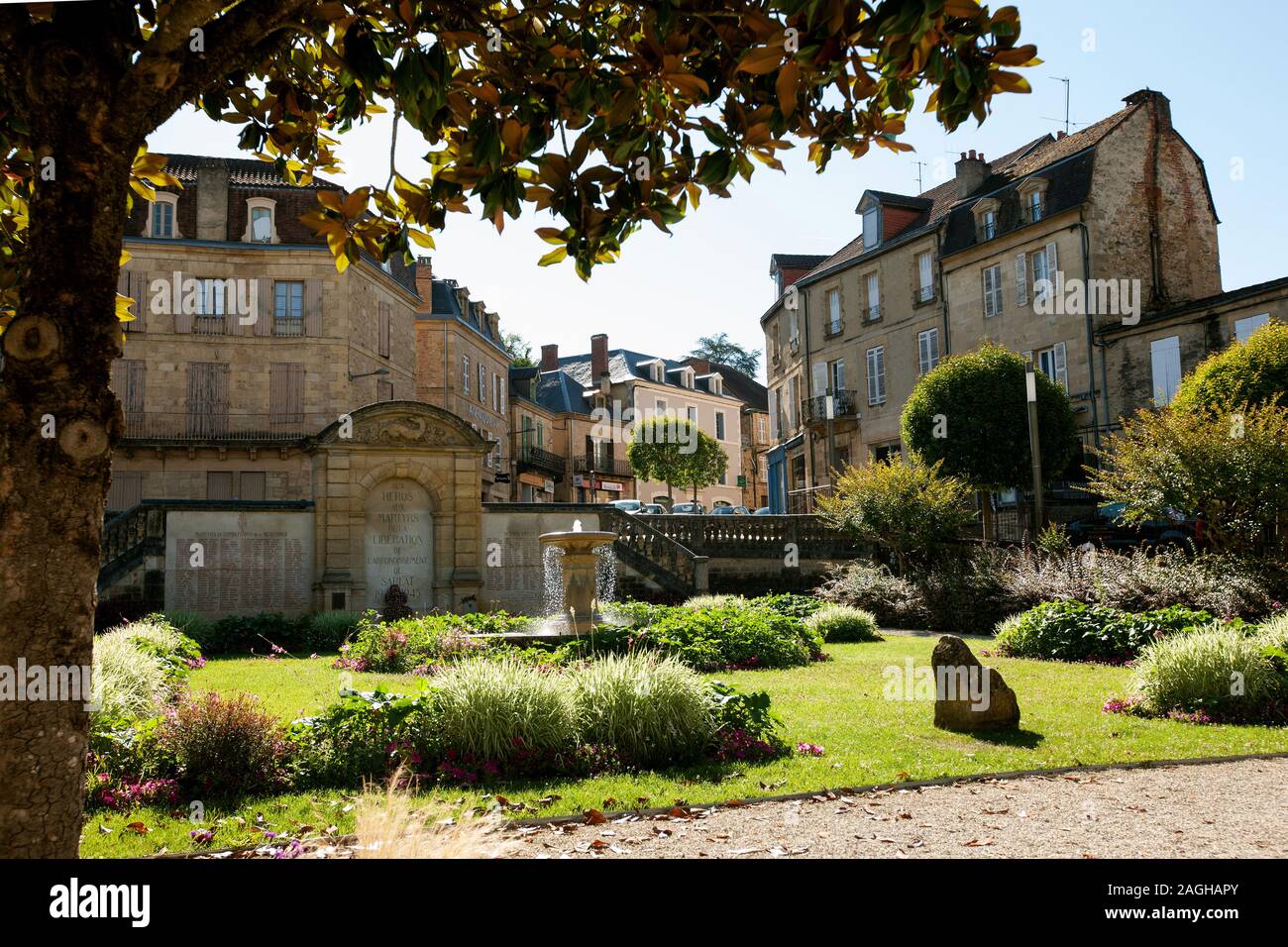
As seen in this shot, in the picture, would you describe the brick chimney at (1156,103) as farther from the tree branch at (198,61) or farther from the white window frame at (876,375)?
the tree branch at (198,61)

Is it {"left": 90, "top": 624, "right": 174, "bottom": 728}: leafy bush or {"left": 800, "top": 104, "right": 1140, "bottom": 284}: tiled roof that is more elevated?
{"left": 800, "top": 104, "right": 1140, "bottom": 284}: tiled roof

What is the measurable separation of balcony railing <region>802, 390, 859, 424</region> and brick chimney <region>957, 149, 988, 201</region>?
28.0ft

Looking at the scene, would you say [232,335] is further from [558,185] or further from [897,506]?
[558,185]

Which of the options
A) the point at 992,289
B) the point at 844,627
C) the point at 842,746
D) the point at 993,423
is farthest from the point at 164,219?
the point at 842,746

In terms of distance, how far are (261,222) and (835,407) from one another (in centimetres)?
2283

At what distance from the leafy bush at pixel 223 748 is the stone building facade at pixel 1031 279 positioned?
89.8ft

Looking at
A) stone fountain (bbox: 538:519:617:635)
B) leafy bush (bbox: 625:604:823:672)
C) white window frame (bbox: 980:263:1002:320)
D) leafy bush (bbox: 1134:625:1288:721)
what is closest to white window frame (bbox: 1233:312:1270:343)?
white window frame (bbox: 980:263:1002:320)

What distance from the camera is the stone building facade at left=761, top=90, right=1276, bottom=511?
29.5 meters

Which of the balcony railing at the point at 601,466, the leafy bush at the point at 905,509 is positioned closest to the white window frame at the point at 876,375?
the leafy bush at the point at 905,509

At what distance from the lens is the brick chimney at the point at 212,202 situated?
112 feet

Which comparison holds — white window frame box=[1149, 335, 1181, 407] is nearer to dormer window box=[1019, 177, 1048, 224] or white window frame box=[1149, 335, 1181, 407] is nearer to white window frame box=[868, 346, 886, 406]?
dormer window box=[1019, 177, 1048, 224]

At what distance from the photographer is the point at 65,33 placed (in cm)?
321

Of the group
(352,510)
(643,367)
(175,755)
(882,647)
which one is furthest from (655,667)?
(643,367)

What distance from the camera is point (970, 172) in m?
35.9
